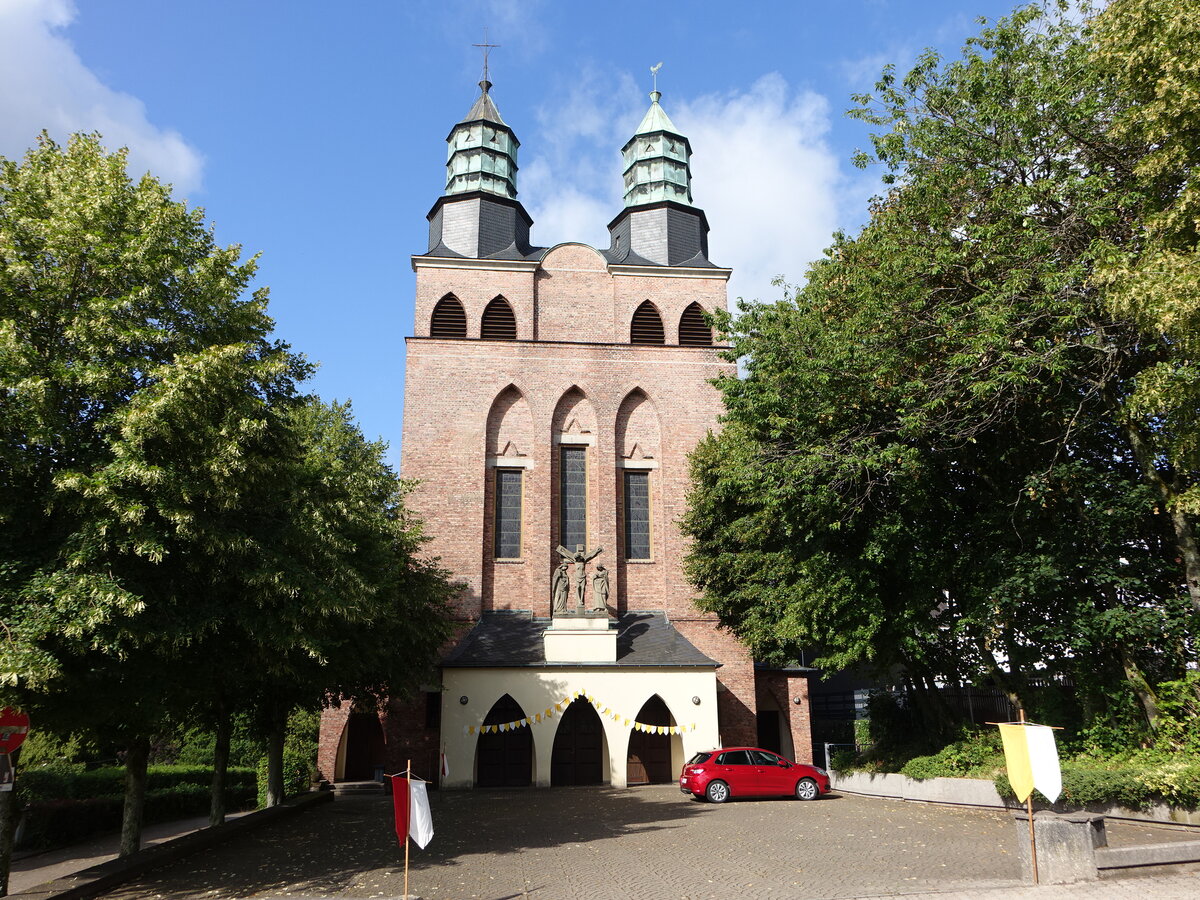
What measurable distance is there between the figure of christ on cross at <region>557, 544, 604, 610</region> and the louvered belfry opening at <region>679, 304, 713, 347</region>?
30.5 ft

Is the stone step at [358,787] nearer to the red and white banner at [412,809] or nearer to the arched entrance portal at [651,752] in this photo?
the arched entrance portal at [651,752]

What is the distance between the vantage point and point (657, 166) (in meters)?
33.1

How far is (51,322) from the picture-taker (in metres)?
10.4

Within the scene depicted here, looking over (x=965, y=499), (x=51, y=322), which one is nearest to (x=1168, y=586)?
(x=965, y=499)

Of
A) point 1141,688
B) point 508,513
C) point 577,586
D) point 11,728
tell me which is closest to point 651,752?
point 577,586

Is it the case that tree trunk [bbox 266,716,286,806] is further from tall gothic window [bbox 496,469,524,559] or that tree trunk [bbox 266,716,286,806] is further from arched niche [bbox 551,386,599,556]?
arched niche [bbox 551,386,599,556]

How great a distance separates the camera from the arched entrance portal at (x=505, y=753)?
24.8m

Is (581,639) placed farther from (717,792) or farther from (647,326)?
(647,326)

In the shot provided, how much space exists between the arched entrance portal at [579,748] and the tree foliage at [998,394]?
9.05 m

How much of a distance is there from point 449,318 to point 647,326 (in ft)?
23.4

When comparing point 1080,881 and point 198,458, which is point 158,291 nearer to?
point 198,458

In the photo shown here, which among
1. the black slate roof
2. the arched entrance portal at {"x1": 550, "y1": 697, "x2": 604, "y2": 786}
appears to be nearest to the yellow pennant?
the black slate roof

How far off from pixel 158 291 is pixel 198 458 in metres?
2.31

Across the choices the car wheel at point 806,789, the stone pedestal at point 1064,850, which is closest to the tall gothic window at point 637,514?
the car wheel at point 806,789
